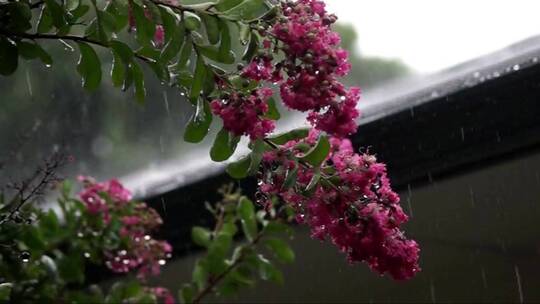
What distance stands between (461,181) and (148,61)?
121 centimetres

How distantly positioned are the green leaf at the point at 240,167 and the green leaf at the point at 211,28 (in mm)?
165

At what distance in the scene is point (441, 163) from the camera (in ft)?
5.73

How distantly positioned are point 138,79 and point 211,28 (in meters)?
0.16

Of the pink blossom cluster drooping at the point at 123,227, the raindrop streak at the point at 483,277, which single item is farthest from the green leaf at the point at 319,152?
the raindrop streak at the point at 483,277

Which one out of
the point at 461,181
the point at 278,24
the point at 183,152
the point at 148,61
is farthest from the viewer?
the point at 183,152

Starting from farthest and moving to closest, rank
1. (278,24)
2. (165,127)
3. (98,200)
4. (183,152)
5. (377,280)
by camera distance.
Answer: (165,127) → (377,280) → (183,152) → (278,24) → (98,200)

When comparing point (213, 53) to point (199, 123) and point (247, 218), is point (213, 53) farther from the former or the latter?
point (247, 218)

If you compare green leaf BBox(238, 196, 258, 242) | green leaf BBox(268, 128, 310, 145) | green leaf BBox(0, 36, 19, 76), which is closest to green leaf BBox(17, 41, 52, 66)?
green leaf BBox(0, 36, 19, 76)

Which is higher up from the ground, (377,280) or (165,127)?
(165,127)

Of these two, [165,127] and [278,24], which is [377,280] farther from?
[278,24]

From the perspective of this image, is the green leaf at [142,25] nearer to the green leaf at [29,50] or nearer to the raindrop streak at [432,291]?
the green leaf at [29,50]

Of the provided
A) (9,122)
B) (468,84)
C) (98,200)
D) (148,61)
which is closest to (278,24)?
(148,61)

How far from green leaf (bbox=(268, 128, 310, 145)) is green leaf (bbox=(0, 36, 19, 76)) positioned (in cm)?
37

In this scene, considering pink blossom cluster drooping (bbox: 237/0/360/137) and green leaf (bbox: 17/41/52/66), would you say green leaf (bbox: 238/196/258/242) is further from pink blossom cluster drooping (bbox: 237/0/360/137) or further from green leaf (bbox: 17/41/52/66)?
green leaf (bbox: 17/41/52/66)
